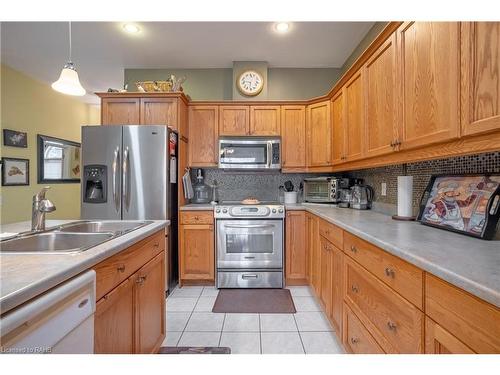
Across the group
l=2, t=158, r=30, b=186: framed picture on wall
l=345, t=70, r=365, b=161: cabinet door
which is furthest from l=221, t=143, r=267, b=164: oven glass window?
l=2, t=158, r=30, b=186: framed picture on wall

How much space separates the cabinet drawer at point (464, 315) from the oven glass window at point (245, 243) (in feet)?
6.57

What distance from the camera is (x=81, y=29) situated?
8.58 feet

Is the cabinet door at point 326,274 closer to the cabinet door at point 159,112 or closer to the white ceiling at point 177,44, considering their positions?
the cabinet door at point 159,112

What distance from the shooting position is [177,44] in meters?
2.84

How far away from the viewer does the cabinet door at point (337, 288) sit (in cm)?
170

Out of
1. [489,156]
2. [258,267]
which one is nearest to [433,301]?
[489,156]

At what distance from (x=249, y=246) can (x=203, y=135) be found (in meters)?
1.52

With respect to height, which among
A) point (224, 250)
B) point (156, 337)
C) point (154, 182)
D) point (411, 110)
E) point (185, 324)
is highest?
point (411, 110)

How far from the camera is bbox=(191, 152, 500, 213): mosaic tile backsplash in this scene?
4.39 ft

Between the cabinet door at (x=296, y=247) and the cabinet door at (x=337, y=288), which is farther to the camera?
the cabinet door at (x=296, y=247)

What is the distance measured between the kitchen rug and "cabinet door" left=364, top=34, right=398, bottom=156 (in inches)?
63.9

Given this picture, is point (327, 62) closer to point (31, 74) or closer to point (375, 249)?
point (375, 249)

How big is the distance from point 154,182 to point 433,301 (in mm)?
2390

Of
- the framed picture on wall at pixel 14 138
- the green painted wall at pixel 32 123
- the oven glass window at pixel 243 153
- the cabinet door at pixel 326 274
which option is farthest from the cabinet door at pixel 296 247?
the framed picture on wall at pixel 14 138
